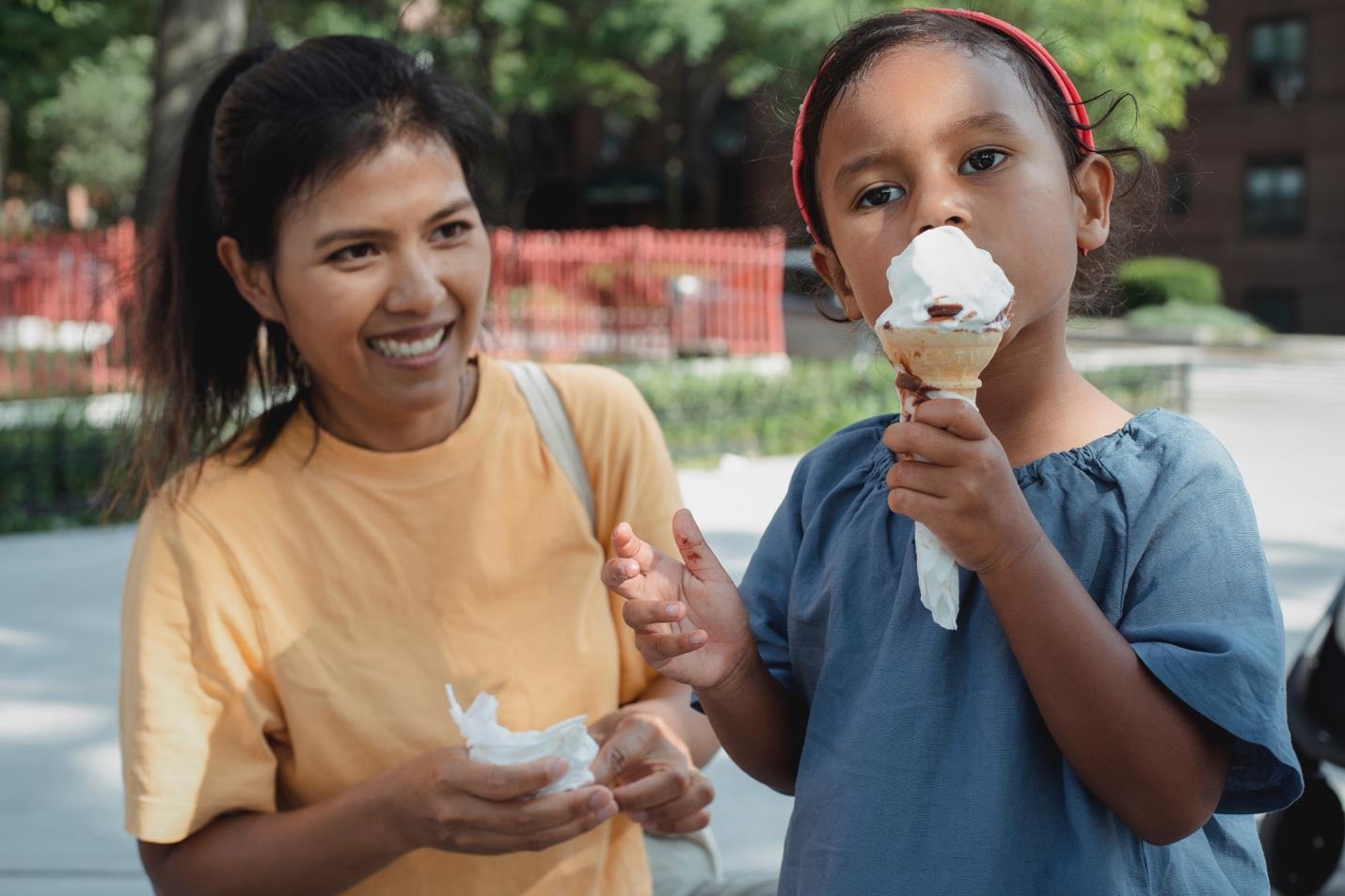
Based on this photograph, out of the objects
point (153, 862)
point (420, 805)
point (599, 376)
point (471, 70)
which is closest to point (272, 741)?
point (153, 862)

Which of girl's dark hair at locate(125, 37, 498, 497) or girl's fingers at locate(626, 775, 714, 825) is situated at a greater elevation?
girl's dark hair at locate(125, 37, 498, 497)

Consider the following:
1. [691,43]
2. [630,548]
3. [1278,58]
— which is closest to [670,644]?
[630,548]

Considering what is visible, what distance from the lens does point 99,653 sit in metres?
5.84

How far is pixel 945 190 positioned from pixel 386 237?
3.14 ft

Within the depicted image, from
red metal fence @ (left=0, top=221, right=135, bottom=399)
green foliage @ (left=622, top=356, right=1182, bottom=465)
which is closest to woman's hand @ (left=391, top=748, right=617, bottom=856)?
green foliage @ (left=622, top=356, right=1182, bottom=465)

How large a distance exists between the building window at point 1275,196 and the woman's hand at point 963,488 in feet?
104

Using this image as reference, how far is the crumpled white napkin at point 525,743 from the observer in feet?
5.91

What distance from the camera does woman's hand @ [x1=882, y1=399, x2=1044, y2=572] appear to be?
50.3 inches

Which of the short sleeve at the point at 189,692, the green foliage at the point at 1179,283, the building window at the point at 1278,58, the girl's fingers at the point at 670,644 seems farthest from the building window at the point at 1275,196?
the girl's fingers at the point at 670,644

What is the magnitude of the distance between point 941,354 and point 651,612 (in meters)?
0.45

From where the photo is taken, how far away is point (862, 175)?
1.47m

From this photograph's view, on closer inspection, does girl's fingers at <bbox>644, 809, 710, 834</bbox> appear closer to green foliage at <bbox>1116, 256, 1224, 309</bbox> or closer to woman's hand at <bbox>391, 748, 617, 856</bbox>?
woman's hand at <bbox>391, 748, 617, 856</bbox>

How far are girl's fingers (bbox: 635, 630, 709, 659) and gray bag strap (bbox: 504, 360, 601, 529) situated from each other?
65 centimetres

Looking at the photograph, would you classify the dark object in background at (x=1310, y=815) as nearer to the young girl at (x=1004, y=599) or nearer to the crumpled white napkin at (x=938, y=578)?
the young girl at (x=1004, y=599)
